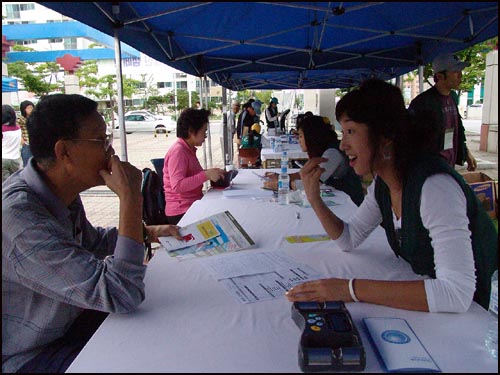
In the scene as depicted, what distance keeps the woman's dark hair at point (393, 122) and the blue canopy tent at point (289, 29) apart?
1415mm

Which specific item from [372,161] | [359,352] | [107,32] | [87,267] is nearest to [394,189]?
[372,161]

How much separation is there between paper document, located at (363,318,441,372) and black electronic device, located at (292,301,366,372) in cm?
7

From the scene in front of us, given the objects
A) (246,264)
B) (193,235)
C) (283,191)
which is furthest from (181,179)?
(246,264)

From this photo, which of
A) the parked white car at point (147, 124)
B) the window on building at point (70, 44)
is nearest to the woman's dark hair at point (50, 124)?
the parked white car at point (147, 124)

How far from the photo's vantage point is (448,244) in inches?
48.6

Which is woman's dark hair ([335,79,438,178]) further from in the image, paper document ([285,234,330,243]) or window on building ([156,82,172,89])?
window on building ([156,82,172,89])

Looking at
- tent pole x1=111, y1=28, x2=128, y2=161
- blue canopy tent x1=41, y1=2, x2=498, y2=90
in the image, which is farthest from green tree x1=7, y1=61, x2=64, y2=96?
tent pole x1=111, y1=28, x2=128, y2=161

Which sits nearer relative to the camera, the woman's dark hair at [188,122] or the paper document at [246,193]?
the paper document at [246,193]

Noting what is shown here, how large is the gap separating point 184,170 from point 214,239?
173cm

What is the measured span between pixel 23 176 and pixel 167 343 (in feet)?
2.34

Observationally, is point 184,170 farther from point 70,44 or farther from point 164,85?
point 164,85

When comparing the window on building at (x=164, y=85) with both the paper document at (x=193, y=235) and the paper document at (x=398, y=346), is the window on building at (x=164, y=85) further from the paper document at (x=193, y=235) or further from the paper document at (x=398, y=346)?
the paper document at (x=398, y=346)

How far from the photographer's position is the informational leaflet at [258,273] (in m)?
1.38

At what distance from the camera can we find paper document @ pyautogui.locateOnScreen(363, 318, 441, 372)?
0.93 metres
